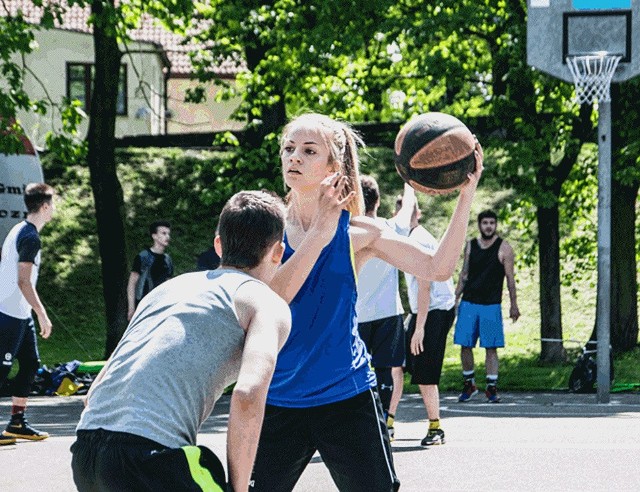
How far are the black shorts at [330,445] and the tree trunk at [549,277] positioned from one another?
47.8 feet

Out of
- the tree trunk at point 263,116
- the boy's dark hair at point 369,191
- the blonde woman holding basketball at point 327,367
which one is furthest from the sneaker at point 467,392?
the blonde woman holding basketball at point 327,367

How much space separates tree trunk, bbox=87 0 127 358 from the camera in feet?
63.8

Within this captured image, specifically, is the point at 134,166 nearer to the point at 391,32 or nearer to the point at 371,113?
the point at 371,113

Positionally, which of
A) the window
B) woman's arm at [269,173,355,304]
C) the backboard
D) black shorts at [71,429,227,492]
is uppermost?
Answer: the window

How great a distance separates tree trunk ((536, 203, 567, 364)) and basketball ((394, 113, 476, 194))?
13641mm

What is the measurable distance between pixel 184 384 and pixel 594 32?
1284 cm

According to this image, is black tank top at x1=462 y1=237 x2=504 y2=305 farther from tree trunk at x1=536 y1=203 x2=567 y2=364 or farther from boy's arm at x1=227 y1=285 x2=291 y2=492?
boy's arm at x1=227 y1=285 x2=291 y2=492

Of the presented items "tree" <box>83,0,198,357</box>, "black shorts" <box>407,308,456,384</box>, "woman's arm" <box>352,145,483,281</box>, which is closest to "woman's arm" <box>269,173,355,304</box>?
"woman's arm" <box>352,145,483,281</box>

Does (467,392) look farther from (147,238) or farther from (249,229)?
(147,238)

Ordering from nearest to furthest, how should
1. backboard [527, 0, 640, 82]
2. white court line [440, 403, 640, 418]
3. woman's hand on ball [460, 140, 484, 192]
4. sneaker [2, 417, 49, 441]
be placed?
woman's hand on ball [460, 140, 484, 192] → sneaker [2, 417, 49, 441] → white court line [440, 403, 640, 418] → backboard [527, 0, 640, 82]

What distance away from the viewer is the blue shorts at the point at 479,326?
15008 mm

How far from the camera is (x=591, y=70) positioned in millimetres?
15414

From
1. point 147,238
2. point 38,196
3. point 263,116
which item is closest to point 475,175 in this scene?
point 38,196

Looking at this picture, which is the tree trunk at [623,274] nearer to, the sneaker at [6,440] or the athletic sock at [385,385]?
the athletic sock at [385,385]
